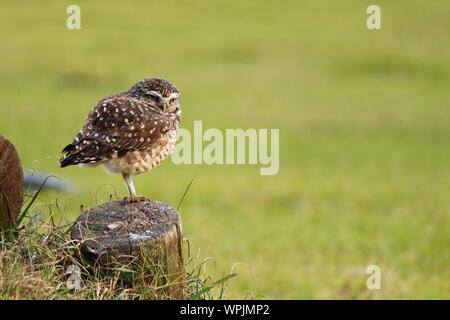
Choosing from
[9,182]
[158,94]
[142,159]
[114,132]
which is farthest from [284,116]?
[9,182]

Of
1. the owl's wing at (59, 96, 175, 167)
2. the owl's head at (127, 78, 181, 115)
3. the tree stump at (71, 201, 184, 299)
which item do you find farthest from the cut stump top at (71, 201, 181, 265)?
the owl's head at (127, 78, 181, 115)

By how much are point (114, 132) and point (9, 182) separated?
67 centimetres

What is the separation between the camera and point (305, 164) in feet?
46.3

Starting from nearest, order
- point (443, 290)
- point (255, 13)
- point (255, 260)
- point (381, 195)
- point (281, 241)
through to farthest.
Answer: point (443, 290)
point (255, 260)
point (281, 241)
point (381, 195)
point (255, 13)

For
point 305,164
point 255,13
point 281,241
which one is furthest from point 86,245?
point 255,13

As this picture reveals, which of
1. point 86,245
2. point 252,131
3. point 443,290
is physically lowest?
point 443,290

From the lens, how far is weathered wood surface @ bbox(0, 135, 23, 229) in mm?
3641

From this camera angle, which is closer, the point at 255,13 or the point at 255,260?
the point at 255,260

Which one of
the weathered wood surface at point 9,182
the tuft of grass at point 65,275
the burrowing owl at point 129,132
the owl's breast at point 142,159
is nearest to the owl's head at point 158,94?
the burrowing owl at point 129,132

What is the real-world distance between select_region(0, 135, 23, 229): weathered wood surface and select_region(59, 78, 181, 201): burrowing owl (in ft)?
1.03

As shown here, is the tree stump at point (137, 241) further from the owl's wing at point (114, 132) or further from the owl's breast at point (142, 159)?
the owl's wing at point (114, 132)

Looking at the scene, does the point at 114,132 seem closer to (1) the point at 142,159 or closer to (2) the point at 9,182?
(1) the point at 142,159

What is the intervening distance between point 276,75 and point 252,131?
6.90 m

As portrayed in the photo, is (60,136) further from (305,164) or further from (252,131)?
(305,164)
